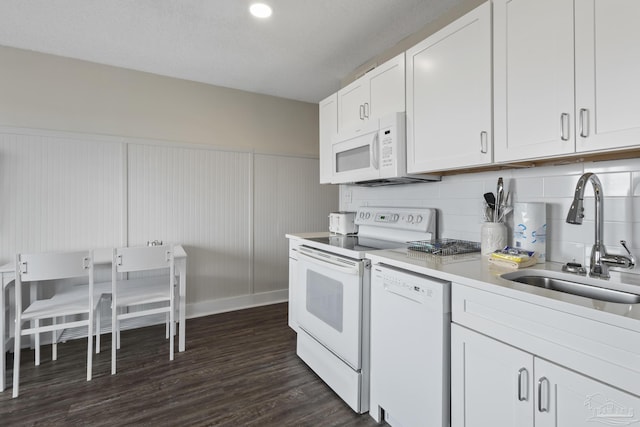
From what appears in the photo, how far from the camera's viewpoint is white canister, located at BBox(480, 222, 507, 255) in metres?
1.60

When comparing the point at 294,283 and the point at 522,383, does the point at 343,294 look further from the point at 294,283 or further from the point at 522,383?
the point at 522,383

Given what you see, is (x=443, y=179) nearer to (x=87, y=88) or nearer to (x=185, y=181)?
(x=185, y=181)

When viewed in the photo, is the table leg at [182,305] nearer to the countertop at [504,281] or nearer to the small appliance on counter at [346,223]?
the small appliance on counter at [346,223]

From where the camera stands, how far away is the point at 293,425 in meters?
1.68

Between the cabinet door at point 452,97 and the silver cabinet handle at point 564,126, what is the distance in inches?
Answer: 11.7

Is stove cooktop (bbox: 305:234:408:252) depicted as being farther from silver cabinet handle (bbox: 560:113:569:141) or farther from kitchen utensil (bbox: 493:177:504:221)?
silver cabinet handle (bbox: 560:113:569:141)

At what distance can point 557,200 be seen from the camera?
1.50 metres

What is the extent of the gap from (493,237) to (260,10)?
2007 millimetres

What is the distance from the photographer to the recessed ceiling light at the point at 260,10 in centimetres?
202

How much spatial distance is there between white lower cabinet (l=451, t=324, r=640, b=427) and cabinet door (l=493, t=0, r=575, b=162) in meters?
0.81

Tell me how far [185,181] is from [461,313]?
2.90 m

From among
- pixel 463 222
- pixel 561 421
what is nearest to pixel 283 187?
pixel 463 222

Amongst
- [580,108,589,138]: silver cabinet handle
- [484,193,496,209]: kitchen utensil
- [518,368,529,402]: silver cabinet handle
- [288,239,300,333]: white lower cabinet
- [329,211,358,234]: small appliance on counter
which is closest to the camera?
[518,368,529,402]: silver cabinet handle

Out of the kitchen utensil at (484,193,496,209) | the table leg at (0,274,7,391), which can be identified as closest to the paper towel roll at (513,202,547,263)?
the kitchen utensil at (484,193,496,209)
